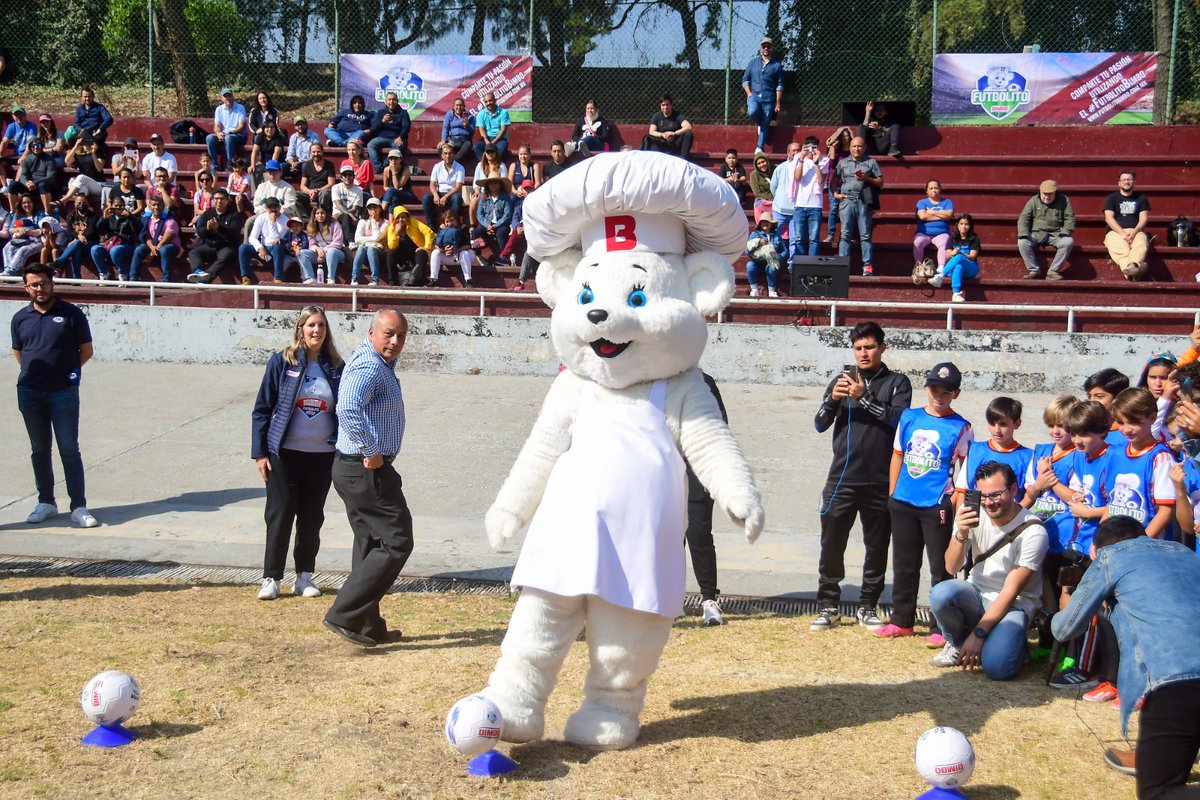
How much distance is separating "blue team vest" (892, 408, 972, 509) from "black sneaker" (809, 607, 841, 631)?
2.57ft

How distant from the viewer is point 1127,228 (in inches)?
602

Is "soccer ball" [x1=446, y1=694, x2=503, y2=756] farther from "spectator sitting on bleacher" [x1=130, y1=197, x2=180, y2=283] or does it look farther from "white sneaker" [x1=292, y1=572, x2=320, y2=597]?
"spectator sitting on bleacher" [x1=130, y1=197, x2=180, y2=283]

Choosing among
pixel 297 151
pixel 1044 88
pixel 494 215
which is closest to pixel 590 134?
pixel 494 215

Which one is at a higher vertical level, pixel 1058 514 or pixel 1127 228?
pixel 1127 228

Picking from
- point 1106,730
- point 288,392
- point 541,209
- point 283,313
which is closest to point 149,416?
point 283,313

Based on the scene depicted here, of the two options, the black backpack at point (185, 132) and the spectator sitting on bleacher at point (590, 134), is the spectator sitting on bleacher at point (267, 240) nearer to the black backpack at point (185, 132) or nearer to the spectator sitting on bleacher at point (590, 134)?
the black backpack at point (185, 132)

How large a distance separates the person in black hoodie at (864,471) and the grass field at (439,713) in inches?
12.6

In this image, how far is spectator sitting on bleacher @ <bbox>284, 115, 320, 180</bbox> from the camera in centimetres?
1781

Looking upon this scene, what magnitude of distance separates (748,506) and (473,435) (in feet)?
21.9

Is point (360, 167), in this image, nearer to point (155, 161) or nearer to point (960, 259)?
point (155, 161)

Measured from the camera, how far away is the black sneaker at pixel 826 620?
6559 mm

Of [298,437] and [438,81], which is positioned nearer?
[298,437]

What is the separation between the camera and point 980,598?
6.06 m

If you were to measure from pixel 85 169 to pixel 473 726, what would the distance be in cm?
1635
